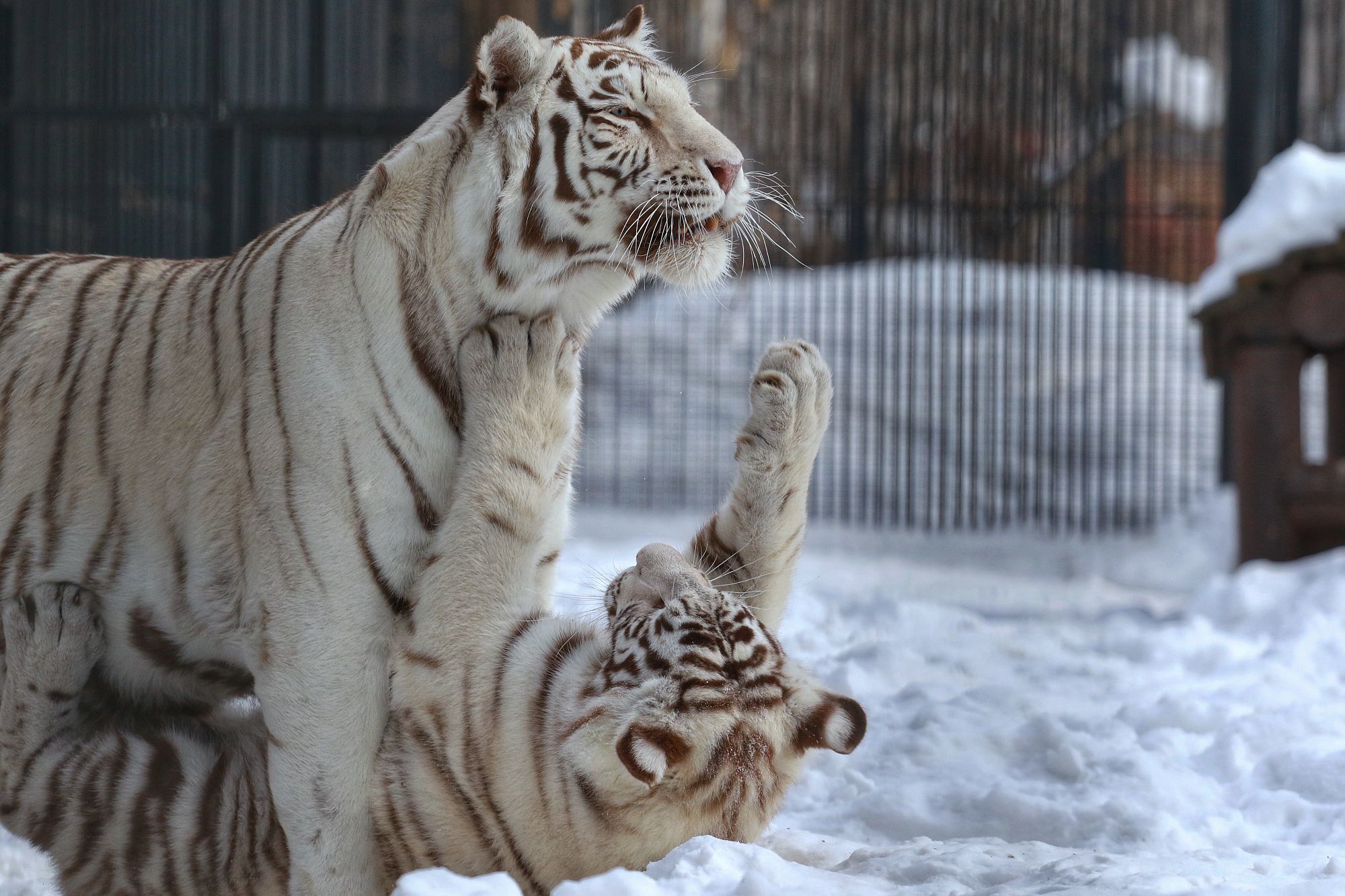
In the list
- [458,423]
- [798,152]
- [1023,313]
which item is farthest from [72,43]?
[1023,313]

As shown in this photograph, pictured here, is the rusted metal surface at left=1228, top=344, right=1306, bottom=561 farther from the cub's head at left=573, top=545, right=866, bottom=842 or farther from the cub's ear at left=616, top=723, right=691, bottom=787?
the cub's ear at left=616, top=723, right=691, bottom=787

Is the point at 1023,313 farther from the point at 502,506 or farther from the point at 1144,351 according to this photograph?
the point at 502,506

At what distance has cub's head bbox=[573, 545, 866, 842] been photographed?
5.36 feet

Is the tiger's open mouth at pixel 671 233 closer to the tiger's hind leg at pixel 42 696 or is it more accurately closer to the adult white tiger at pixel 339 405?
the adult white tiger at pixel 339 405

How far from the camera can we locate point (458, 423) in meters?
1.88

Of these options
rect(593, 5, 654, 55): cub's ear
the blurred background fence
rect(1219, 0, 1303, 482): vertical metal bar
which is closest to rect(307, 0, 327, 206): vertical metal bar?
the blurred background fence

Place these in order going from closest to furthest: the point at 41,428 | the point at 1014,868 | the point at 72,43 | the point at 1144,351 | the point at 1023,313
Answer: the point at 1014,868, the point at 41,428, the point at 72,43, the point at 1023,313, the point at 1144,351

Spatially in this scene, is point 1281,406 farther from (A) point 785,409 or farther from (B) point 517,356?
(B) point 517,356

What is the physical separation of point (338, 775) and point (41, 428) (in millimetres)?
718

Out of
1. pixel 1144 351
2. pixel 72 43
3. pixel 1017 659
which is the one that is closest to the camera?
pixel 1017 659

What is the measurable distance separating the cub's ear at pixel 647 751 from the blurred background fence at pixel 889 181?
3.50 metres

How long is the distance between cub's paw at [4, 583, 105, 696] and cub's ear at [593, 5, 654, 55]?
1136 millimetres

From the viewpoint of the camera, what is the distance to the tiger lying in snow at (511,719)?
1.66 metres

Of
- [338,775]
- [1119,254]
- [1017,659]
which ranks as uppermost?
[1119,254]
